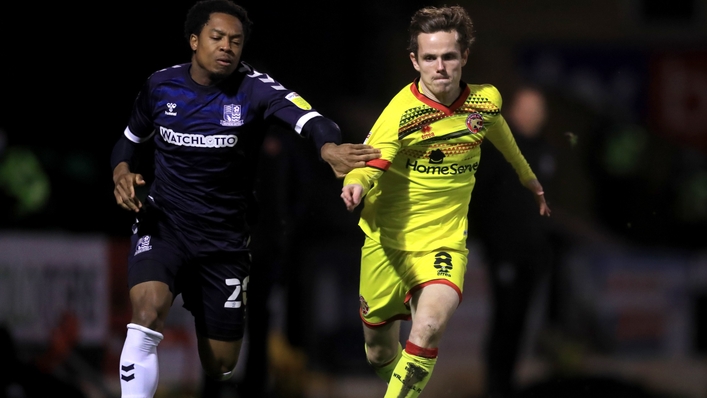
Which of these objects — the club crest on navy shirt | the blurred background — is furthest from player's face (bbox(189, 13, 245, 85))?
the blurred background

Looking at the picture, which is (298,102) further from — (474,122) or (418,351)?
(418,351)

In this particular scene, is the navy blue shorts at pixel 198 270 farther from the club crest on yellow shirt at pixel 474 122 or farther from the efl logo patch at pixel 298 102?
the club crest on yellow shirt at pixel 474 122

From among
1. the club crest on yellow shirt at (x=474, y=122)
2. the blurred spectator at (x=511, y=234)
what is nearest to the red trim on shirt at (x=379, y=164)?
the club crest on yellow shirt at (x=474, y=122)

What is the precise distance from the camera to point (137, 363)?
4637 mm

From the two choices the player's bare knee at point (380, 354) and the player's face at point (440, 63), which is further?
the player's bare knee at point (380, 354)

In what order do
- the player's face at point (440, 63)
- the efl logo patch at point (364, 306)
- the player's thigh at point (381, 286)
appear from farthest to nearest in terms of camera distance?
the efl logo patch at point (364, 306)
the player's thigh at point (381, 286)
the player's face at point (440, 63)

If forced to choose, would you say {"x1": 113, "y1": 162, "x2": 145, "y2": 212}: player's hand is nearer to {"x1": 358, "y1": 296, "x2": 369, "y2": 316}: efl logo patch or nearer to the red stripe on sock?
{"x1": 358, "y1": 296, "x2": 369, "y2": 316}: efl logo patch

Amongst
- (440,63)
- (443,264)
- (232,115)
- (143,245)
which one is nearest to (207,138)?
(232,115)

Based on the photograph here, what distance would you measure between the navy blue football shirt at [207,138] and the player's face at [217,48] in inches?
2.4

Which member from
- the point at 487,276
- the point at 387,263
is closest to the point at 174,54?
the point at 487,276

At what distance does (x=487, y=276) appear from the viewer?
8.02 meters

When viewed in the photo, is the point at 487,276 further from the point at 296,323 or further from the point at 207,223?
the point at 207,223

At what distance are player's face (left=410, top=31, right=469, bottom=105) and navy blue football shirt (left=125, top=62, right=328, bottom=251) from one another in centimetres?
63

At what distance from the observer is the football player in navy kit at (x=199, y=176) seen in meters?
4.69
